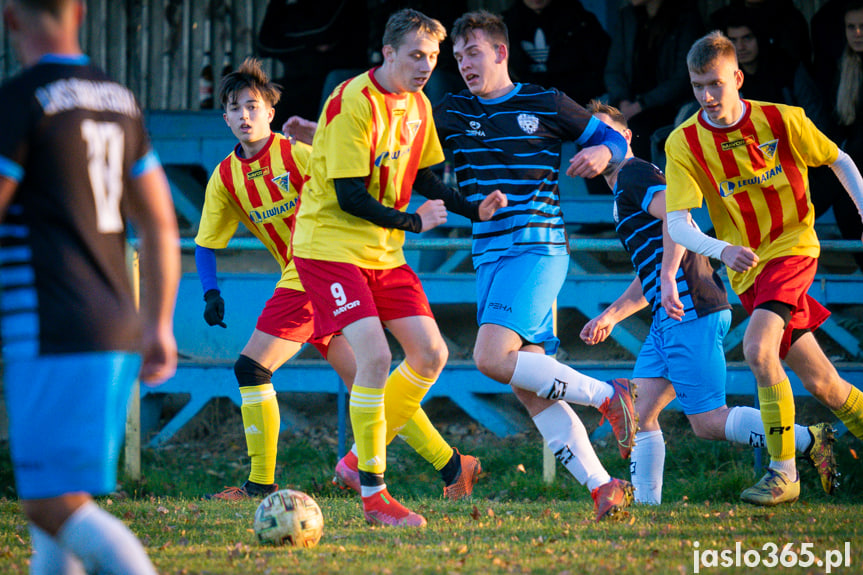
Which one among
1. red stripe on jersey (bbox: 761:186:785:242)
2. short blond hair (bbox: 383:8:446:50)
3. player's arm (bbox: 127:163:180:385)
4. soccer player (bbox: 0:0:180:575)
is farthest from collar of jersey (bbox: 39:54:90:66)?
red stripe on jersey (bbox: 761:186:785:242)

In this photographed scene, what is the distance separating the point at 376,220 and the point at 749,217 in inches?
78.7

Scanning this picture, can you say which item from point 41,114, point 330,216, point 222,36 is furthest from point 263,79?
point 222,36

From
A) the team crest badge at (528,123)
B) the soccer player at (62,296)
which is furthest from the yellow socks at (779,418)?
the soccer player at (62,296)

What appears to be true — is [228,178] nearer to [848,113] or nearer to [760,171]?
[760,171]

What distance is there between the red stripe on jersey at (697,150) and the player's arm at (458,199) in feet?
3.72

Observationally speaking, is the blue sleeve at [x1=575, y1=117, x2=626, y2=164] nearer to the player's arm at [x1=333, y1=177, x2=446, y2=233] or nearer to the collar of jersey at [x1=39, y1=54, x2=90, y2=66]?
the player's arm at [x1=333, y1=177, x2=446, y2=233]

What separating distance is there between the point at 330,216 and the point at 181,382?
3.67m

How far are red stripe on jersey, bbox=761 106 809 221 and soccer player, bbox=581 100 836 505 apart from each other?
2.05 feet

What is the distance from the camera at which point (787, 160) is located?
15.6 ft

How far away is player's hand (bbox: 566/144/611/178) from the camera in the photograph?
14.7ft

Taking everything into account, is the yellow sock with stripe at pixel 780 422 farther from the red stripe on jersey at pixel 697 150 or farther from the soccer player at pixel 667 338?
the red stripe on jersey at pixel 697 150

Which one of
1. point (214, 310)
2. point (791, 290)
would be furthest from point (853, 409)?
point (214, 310)

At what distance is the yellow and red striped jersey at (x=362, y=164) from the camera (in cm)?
417

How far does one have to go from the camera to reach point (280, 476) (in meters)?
6.79
